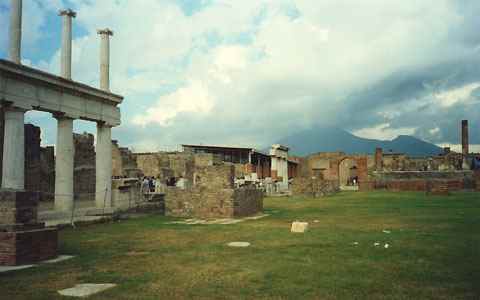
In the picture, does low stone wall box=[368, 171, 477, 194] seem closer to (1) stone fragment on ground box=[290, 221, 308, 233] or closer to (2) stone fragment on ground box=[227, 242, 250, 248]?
(1) stone fragment on ground box=[290, 221, 308, 233]

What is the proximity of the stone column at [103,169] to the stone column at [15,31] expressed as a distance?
16.4 feet

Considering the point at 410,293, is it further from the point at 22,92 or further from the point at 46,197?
the point at 46,197

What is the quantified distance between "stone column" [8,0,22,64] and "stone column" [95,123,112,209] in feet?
16.4

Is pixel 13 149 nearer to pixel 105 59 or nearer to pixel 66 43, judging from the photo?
pixel 66 43

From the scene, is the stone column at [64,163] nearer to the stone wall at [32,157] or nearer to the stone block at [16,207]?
the stone block at [16,207]

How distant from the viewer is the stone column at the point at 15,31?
1362cm

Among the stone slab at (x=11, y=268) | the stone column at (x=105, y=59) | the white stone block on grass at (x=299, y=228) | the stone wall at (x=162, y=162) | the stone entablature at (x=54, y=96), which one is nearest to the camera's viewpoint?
the stone slab at (x=11, y=268)

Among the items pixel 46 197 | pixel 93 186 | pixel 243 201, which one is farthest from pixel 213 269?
pixel 93 186

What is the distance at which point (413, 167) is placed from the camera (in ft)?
175

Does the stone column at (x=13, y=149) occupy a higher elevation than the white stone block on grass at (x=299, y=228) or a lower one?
higher

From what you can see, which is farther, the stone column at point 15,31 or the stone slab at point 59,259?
the stone column at point 15,31

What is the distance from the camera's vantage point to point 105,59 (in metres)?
18.2

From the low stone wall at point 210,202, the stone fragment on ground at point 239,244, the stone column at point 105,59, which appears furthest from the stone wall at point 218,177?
the stone fragment on ground at point 239,244

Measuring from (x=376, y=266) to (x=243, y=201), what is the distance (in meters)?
10.0
